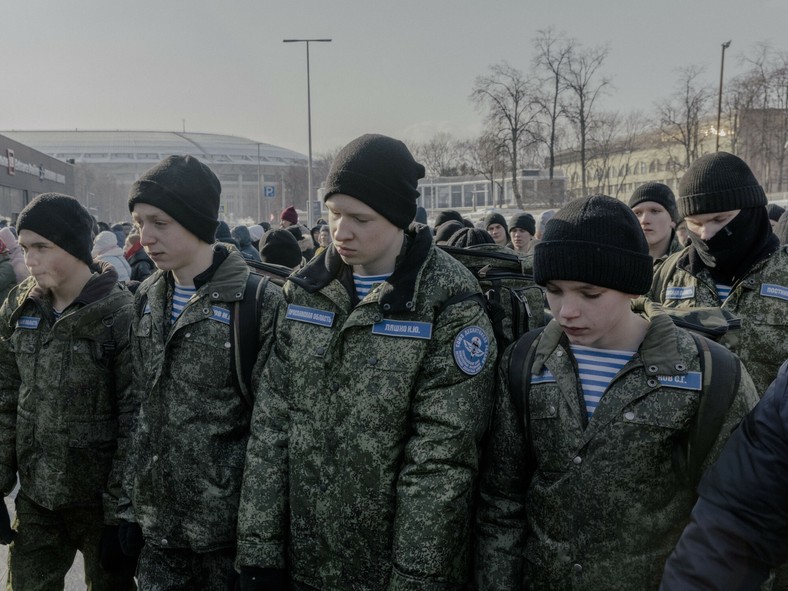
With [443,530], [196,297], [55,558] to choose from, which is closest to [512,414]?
[443,530]

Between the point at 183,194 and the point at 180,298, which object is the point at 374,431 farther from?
the point at 183,194

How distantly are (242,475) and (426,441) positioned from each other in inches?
34.7

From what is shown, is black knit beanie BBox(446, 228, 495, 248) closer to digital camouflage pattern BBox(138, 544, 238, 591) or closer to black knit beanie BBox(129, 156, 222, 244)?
black knit beanie BBox(129, 156, 222, 244)

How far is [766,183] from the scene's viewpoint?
4412cm

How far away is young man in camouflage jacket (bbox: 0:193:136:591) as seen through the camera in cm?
302

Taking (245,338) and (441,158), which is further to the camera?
(441,158)

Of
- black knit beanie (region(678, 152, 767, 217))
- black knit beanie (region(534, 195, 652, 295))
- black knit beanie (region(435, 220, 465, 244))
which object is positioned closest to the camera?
black knit beanie (region(534, 195, 652, 295))

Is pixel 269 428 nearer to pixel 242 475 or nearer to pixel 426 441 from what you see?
pixel 242 475

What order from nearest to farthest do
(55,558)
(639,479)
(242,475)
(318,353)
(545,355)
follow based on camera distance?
1. (639,479)
2. (545,355)
3. (318,353)
4. (242,475)
5. (55,558)

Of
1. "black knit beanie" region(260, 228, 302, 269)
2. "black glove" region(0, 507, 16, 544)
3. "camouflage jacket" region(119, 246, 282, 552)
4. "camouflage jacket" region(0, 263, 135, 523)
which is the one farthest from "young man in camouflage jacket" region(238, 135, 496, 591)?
"black knit beanie" region(260, 228, 302, 269)

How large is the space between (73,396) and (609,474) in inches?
89.9

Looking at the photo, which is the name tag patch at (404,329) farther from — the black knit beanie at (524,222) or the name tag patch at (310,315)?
the black knit beanie at (524,222)

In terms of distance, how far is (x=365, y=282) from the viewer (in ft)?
7.86

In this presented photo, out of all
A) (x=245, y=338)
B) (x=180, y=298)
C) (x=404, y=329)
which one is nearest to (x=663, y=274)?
(x=404, y=329)
